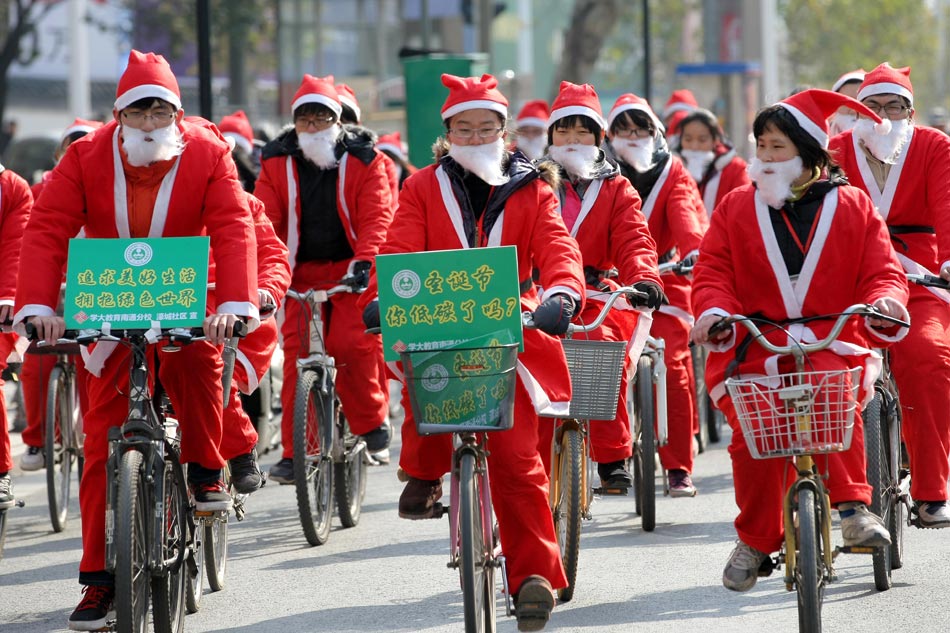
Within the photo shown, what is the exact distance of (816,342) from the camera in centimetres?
614

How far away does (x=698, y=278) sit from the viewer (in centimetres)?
648

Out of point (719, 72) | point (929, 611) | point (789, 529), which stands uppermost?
point (719, 72)

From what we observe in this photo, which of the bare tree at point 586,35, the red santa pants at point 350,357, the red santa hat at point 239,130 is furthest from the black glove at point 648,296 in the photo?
the bare tree at point 586,35

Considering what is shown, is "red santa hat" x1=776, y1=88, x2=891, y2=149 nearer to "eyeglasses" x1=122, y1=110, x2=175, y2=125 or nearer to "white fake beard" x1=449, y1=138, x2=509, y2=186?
"white fake beard" x1=449, y1=138, x2=509, y2=186

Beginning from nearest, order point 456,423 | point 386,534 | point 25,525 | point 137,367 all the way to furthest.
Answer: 1. point 456,423
2. point 137,367
3. point 386,534
4. point 25,525

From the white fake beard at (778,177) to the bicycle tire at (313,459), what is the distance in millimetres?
3393

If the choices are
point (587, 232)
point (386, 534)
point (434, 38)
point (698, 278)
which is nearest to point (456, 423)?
point (698, 278)

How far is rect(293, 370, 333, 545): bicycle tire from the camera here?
354 inches

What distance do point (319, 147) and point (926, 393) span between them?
12.8ft

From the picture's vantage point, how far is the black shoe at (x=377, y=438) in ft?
33.0

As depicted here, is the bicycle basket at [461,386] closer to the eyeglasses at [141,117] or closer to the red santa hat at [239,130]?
the eyeglasses at [141,117]

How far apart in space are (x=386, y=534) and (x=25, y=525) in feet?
7.45

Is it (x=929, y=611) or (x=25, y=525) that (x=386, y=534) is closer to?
(x=25, y=525)

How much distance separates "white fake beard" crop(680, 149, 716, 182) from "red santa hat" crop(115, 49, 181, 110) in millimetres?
6503
